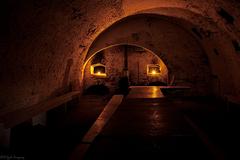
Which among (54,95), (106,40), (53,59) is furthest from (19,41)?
(106,40)

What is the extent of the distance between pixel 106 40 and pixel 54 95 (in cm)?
429

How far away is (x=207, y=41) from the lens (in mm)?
7621

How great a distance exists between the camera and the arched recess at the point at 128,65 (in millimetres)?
11453

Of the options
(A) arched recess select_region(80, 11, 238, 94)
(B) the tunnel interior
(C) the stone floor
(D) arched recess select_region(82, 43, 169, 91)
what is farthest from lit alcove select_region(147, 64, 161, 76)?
(C) the stone floor

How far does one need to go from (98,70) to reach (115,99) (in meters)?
6.23

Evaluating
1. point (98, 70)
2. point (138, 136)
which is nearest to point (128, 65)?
point (98, 70)

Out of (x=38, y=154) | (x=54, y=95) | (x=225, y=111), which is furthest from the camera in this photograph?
(x=225, y=111)

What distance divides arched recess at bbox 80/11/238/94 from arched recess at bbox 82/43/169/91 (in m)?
2.84

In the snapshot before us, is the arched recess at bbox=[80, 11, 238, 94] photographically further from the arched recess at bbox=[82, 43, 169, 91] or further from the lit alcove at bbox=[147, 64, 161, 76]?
the lit alcove at bbox=[147, 64, 161, 76]

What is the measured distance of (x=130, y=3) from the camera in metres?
4.89

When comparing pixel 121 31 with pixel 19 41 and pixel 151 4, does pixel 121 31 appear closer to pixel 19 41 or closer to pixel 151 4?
pixel 151 4

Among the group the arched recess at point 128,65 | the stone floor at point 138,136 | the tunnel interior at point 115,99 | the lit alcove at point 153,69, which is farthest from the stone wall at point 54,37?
the lit alcove at point 153,69

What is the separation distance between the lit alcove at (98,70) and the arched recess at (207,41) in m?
2.94

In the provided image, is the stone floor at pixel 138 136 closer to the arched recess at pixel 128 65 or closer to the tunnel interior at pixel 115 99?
the tunnel interior at pixel 115 99
